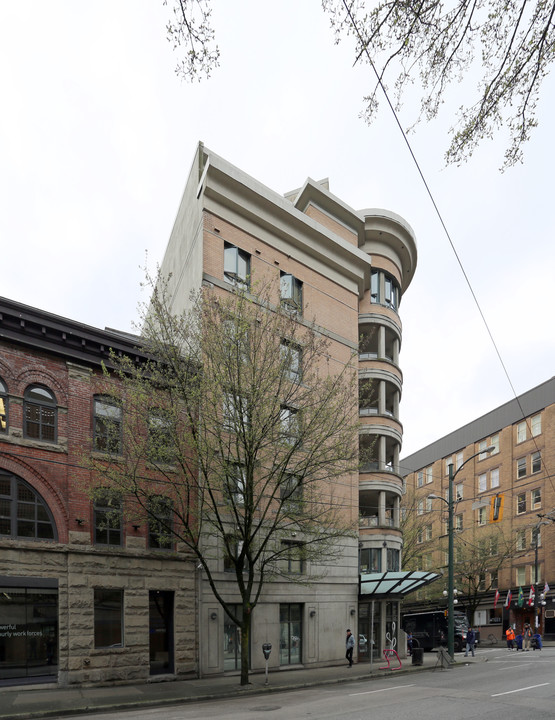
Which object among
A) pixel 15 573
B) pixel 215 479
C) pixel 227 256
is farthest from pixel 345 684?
pixel 227 256

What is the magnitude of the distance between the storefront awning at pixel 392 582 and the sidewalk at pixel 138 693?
4686mm

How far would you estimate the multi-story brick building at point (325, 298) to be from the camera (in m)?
26.6

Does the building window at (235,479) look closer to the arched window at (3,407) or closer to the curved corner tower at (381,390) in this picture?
the arched window at (3,407)

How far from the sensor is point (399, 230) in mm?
36969

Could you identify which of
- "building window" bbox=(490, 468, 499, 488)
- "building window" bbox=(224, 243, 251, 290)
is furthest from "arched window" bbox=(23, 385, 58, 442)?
"building window" bbox=(490, 468, 499, 488)

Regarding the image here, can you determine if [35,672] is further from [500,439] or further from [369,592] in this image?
[500,439]

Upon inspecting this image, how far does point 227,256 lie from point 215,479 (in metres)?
11.2

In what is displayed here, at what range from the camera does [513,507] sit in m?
56.9

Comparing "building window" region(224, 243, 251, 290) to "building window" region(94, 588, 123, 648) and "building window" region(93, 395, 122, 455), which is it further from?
"building window" region(94, 588, 123, 648)

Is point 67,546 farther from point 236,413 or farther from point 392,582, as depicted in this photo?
point 392,582

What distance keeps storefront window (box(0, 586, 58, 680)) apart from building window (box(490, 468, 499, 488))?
50102 mm

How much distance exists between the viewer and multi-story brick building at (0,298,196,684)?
18.8 meters

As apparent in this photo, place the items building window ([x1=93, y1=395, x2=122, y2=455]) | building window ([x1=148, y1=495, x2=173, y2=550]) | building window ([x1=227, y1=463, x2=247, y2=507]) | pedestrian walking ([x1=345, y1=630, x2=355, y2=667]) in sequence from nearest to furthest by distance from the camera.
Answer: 1. building window ([x1=227, y1=463, x2=247, y2=507])
2. building window ([x1=148, y1=495, x2=173, y2=550])
3. building window ([x1=93, y1=395, x2=122, y2=455])
4. pedestrian walking ([x1=345, y1=630, x2=355, y2=667])

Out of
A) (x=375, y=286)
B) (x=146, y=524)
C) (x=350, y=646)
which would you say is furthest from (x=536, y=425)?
(x=146, y=524)
